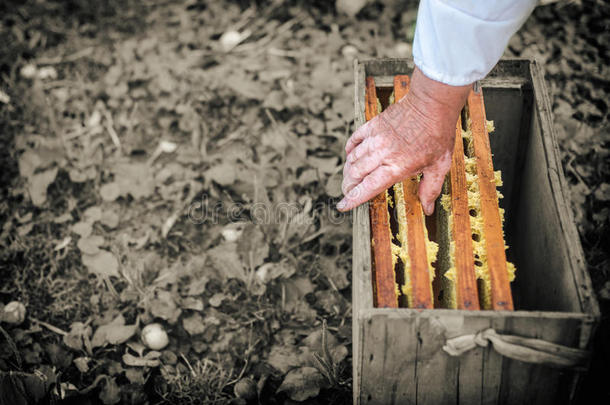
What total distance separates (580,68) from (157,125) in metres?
2.68

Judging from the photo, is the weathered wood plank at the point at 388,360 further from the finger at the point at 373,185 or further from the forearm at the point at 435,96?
the forearm at the point at 435,96

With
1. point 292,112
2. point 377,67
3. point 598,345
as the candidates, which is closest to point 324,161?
point 292,112

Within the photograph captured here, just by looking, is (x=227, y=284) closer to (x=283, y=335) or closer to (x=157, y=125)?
(x=283, y=335)

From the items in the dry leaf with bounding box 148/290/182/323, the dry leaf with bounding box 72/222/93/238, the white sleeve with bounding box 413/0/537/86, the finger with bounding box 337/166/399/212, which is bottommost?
the dry leaf with bounding box 148/290/182/323

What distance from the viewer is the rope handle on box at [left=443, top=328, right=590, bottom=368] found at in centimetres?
127

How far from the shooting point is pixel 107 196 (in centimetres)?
274

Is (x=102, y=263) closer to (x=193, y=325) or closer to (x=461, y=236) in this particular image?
A: (x=193, y=325)

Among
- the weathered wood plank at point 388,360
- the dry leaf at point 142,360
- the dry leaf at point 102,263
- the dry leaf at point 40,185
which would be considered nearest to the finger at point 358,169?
the weathered wood plank at point 388,360

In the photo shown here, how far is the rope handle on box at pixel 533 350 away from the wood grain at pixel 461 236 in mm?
113

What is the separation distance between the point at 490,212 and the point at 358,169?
1.46 ft

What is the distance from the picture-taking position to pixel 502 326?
129 centimetres

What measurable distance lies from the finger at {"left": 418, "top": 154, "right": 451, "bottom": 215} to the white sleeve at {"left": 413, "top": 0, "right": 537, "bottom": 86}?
26cm

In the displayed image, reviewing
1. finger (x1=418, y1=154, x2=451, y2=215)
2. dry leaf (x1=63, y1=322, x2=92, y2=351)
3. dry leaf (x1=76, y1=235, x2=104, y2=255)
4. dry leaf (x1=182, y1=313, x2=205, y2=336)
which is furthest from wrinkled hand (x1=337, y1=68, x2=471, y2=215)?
dry leaf (x1=76, y1=235, x2=104, y2=255)

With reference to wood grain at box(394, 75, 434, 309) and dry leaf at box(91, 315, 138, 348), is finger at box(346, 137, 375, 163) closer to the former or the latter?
wood grain at box(394, 75, 434, 309)
